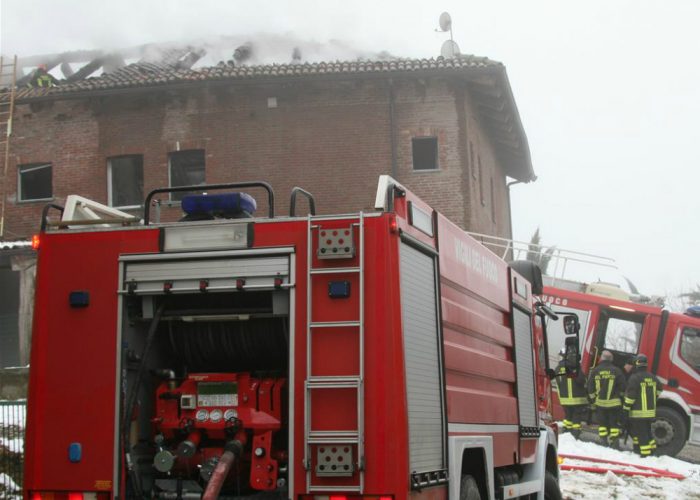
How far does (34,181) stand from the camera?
25156mm

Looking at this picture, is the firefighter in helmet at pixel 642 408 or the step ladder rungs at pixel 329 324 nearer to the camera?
the step ladder rungs at pixel 329 324

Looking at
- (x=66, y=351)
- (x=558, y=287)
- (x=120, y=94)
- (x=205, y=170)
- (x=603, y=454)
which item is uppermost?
(x=120, y=94)

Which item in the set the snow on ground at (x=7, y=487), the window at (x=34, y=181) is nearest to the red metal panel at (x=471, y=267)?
the snow on ground at (x=7, y=487)

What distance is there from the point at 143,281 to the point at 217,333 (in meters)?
0.61

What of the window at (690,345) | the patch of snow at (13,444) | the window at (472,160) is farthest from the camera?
the window at (472,160)

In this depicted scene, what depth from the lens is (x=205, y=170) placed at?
79.3ft

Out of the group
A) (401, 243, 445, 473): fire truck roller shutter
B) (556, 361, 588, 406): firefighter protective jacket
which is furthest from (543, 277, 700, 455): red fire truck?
(401, 243, 445, 473): fire truck roller shutter

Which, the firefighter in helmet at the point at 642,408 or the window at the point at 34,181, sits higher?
the window at the point at 34,181

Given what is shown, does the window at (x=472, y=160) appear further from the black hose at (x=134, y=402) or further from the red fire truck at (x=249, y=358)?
the black hose at (x=134, y=402)

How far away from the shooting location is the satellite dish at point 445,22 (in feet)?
93.7

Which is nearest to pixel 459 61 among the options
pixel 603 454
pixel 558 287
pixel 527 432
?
pixel 558 287

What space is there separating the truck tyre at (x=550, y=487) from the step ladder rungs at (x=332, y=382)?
4733 mm

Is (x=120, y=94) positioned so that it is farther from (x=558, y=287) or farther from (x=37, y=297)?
(x=37, y=297)

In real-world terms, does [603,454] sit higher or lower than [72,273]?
lower
